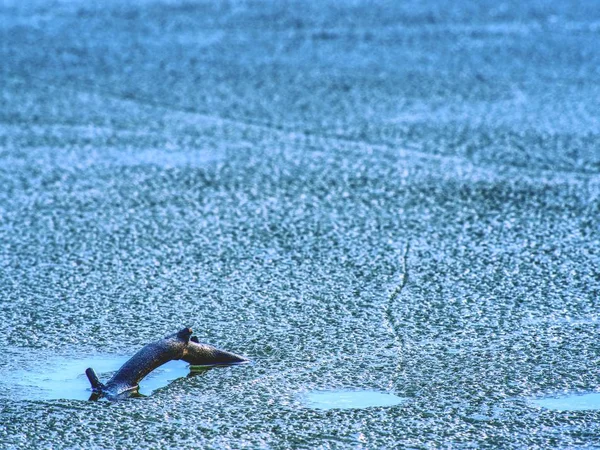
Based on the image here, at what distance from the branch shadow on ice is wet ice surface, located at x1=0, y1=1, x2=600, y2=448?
0.07 m

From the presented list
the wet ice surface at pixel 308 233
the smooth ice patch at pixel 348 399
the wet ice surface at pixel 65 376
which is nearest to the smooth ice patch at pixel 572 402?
the wet ice surface at pixel 308 233

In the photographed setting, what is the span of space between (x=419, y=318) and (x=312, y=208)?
1.26 m

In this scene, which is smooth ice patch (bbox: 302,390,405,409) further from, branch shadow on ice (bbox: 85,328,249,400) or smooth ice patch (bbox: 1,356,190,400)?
smooth ice patch (bbox: 1,356,190,400)

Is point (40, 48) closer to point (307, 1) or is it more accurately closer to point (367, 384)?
point (307, 1)

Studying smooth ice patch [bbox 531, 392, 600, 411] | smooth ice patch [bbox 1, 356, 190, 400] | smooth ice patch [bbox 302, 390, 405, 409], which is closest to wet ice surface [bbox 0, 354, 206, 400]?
smooth ice patch [bbox 1, 356, 190, 400]

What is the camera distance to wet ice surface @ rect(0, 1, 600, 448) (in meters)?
2.62

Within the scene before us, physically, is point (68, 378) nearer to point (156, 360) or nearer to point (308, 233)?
point (156, 360)

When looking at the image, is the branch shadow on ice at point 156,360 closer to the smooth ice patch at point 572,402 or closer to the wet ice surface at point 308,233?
the wet ice surface at point 308,233

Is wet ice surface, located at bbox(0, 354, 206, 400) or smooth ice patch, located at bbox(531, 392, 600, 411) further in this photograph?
wet ice surface, located at bbox(0, 354, 206, 400)

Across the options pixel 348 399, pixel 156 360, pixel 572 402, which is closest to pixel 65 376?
pixel 156 360

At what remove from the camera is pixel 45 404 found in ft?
8.73

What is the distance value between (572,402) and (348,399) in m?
0.59

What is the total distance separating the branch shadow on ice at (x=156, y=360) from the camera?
8.90ft

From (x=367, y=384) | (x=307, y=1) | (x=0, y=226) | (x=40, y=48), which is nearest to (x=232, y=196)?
(x=0, y=226)
